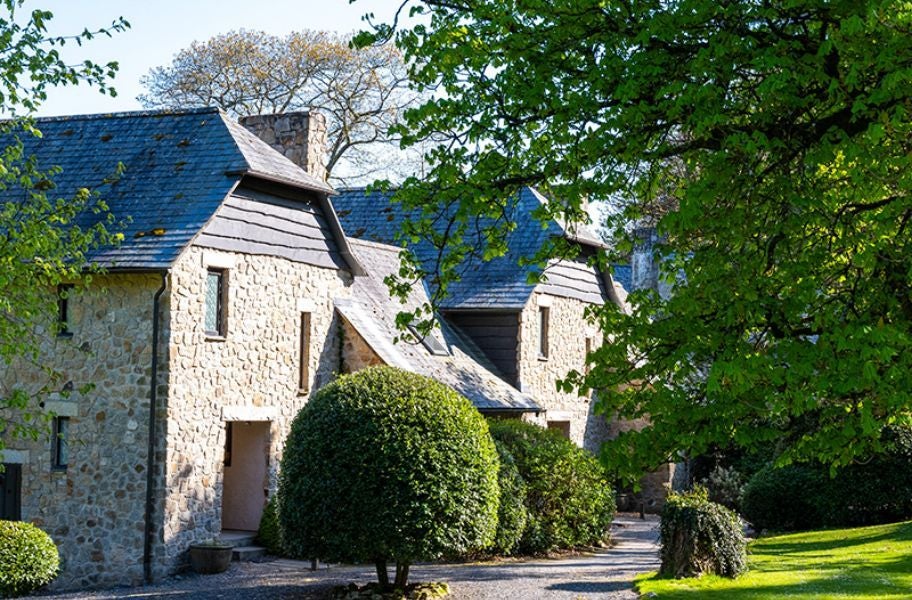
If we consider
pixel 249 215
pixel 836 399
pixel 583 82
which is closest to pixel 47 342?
pixel 249 215

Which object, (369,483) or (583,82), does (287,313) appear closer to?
(369,483)

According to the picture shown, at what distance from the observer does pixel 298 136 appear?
2344 cm

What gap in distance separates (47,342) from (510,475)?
26.3ft

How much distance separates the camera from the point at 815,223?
1047 cm

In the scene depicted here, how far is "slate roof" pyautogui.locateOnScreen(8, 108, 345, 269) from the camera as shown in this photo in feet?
61.6

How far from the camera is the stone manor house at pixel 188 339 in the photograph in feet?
60.1

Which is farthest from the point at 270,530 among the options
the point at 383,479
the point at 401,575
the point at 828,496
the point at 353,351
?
the point at 828,496

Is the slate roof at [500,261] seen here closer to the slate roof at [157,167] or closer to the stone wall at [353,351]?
the stone wall at [353,351]

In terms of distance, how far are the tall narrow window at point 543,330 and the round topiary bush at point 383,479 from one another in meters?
12.7

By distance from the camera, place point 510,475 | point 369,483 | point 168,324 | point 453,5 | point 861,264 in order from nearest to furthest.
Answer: point 861,264, point 453,5, point 369,483, point 168,324, point 510,475

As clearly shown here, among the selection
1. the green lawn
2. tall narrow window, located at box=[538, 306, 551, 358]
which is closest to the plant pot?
the green lawn

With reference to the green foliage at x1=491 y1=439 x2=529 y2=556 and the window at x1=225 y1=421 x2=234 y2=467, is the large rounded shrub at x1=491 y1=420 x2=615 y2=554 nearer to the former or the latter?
the green foliage at x1=491 y1=439 x2=529 y2=556

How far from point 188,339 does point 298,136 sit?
623 cm

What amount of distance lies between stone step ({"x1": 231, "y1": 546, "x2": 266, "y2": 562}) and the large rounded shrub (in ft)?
15.4
